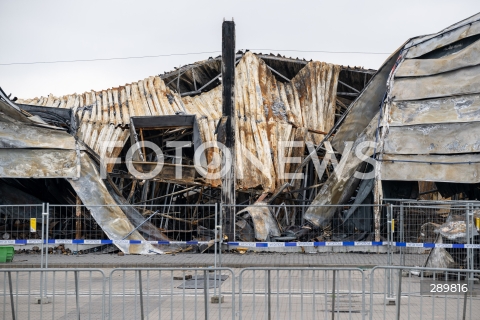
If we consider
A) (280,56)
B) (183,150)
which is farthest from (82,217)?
(280,56)

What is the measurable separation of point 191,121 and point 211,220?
153 inches

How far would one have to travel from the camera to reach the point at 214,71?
1126 inches

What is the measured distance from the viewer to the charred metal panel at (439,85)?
19.8 meters

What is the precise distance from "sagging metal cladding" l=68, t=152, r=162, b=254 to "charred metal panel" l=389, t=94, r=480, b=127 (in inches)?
297

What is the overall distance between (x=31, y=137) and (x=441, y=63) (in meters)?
11.5

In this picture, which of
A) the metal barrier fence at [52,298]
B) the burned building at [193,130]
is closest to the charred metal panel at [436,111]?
the burned building at [193,130]

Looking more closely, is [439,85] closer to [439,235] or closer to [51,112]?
[439,235]

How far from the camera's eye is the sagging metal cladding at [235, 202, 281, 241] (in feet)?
68.1

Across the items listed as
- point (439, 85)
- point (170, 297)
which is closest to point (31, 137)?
point (170, 297)

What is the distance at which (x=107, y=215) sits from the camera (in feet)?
65.8

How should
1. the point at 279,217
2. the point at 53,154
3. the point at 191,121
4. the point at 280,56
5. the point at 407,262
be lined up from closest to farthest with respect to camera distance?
1. the point at 407,262
2. the point at 53,154
3. the point at 279,217
4. the point at 191,121
5. the point at 280,56

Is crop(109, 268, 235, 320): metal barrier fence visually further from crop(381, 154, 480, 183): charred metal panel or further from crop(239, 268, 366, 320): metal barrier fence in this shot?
crop(381, 154, 480, 183): charred metal panel

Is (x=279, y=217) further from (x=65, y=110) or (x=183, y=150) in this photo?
(x=65, y=110)

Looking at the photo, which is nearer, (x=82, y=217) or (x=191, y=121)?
(x=82, y=217)
